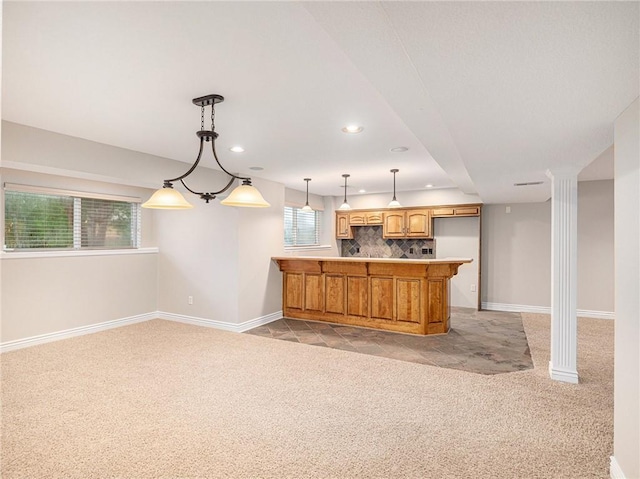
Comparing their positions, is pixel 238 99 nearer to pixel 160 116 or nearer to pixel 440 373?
pixel 160 116

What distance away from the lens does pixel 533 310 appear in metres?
6.64

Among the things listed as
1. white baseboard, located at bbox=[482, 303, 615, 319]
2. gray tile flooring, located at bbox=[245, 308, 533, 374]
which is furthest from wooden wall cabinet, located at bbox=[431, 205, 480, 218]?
gray tile flooring, located at bbox=[245, 308, 533, 374]

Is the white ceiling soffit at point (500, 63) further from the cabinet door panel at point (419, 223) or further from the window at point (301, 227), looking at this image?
the window at point (301, 227)

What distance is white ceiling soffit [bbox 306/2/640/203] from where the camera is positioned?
1.30 metres

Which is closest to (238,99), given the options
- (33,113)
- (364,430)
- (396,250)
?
(33,113)

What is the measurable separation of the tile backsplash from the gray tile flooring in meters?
1.72

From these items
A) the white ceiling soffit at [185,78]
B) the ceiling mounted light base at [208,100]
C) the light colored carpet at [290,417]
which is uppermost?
the white ceiling soffit at [185,78]

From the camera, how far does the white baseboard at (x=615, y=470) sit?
1.98m

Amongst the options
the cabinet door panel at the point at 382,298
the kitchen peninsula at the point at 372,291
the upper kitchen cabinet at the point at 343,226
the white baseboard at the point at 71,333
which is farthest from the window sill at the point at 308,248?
the white baseboard at the point at 71,333

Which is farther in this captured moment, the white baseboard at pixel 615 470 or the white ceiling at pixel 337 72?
the white baseboard at pixel 615 470

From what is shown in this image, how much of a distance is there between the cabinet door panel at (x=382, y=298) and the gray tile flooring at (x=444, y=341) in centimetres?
27

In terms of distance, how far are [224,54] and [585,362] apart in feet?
14.9

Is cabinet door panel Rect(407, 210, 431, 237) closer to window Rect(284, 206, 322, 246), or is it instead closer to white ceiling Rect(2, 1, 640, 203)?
window Rect(284, 206, 322, 246)

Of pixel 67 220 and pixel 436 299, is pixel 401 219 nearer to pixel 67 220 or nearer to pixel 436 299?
pixel 436 299
